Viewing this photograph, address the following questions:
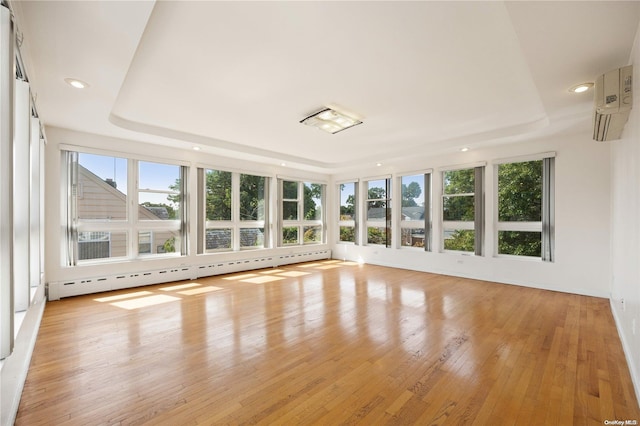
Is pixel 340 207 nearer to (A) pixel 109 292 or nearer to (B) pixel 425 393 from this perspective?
(A) pixel 109 292

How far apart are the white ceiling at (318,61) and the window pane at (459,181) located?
55.5 inches

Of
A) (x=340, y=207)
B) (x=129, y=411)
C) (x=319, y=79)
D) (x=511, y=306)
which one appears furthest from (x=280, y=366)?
(x=340, y=207)

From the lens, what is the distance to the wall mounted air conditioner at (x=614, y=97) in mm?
2350

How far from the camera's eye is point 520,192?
208 inches

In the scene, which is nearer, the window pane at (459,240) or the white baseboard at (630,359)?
the white baseboard at (630,359)

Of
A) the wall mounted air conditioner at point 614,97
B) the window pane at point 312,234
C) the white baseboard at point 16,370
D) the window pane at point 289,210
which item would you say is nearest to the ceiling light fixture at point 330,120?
the wall mounted air conditioner at point 614,97

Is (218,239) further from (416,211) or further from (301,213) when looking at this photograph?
(416,211)

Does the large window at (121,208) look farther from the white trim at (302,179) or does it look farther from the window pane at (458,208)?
the window pane at (458,208)

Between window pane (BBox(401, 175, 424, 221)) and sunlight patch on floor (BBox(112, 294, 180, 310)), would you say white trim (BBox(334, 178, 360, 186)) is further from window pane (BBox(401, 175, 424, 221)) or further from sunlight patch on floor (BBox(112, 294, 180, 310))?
sunlight patch on floor (BBox(112, 294, 180, 310))

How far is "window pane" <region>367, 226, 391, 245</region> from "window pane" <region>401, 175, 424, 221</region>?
0.71 meters

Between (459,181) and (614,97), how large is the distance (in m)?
3.69

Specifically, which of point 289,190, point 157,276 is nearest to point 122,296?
point 157,276

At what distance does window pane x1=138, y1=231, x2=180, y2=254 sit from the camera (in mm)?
5234

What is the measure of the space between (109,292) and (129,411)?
3.68 meters
